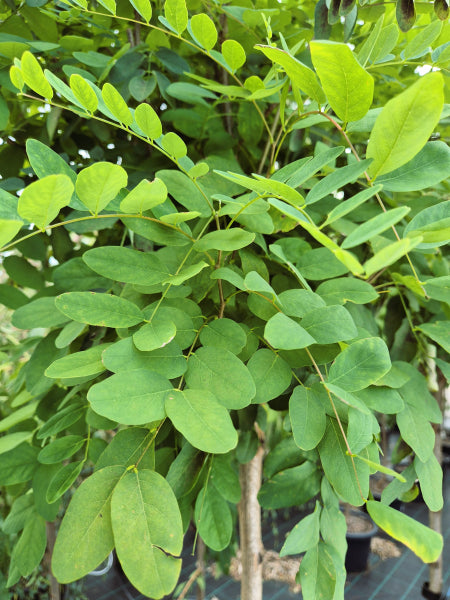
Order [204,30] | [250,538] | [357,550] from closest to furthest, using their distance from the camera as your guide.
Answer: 1. [204,30]
2. [250,538]
3. [357,550]

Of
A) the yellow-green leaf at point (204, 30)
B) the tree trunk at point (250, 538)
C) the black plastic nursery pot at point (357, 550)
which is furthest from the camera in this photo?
the black plastic nursery pot at point (357, 550)

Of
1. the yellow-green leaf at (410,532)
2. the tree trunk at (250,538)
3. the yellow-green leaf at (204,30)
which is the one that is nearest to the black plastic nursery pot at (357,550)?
the tree trunk at (250,538)

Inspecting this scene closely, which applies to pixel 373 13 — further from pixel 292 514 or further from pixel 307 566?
pixel 292 514

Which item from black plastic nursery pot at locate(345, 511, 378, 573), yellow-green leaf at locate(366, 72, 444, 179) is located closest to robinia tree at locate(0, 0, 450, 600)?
yellow-green leaf at locate(366, 72, 444, 179)

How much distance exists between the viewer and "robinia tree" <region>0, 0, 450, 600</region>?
271 mm

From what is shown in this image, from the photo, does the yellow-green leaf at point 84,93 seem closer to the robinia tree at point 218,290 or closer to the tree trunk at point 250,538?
the robinia tree at point 218,290

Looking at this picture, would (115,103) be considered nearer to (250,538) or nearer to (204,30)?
(204,30)

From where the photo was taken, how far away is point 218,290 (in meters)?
0.40

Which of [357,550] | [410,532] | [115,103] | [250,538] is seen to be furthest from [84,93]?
[357,550]

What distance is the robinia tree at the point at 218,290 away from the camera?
0.89 ft

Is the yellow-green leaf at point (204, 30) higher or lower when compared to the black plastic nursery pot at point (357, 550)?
higher

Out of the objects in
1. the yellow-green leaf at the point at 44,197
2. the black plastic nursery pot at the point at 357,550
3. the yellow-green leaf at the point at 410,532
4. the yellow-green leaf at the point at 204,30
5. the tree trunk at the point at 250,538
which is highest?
the yellow-green leaf at the point at 204,30

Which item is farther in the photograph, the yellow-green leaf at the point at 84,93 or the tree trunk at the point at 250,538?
the tree trunk at the point at 250,538

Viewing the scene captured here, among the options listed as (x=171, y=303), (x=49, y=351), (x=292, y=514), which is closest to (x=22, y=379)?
(x=49, y=351)
